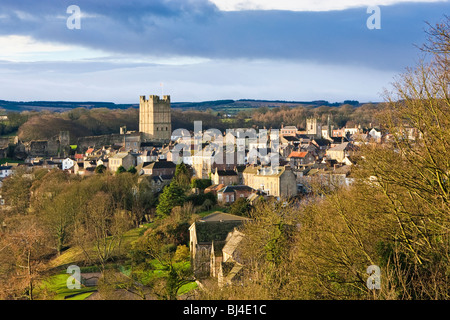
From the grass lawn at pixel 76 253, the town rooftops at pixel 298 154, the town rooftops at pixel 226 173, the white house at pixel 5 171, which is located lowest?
the grass lawn at pixel 76 253

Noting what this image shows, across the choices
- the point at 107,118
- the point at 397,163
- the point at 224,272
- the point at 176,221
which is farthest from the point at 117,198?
the point at 107,118

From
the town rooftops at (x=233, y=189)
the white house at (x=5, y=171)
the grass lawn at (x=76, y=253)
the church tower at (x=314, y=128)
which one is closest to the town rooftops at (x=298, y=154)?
the town rooftops at (x=233, y=189)

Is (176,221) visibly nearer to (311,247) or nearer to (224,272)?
(224,272)

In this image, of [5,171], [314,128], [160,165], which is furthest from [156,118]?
[160,165]

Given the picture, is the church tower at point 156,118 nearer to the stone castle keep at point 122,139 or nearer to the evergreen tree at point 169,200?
the stone castle keep at point 122,139

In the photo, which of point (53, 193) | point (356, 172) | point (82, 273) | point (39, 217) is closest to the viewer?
point (356, 172)

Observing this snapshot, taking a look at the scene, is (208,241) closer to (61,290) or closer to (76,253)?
(61,290)
